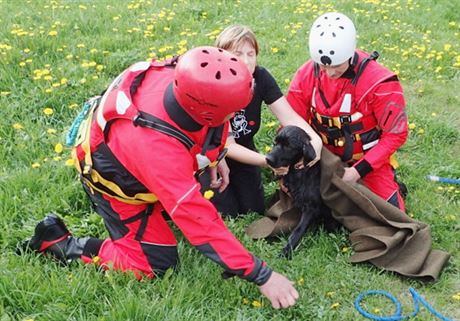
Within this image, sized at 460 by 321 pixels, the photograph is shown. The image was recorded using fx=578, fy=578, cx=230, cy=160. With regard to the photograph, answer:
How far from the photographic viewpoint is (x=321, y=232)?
4383 mm

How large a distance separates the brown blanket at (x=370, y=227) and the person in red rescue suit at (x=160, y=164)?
104cm

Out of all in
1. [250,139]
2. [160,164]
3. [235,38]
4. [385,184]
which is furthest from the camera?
[250,139]

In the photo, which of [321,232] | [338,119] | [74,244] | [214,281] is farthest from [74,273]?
[338,119]

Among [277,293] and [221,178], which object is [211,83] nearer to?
[277,293]

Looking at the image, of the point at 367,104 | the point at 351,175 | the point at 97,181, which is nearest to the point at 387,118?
the point at 367,104

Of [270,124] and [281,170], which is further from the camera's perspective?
[270,124]

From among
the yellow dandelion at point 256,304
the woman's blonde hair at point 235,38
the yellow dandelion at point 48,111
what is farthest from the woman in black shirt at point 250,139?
the yellow dandelion at point 48,111

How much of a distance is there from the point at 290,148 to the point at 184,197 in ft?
4.59

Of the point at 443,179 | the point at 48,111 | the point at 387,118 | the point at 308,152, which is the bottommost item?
the point at 443,179

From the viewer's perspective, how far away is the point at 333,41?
13.8 feet

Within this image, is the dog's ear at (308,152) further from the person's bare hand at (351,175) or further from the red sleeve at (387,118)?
the red sleeve at (387,118)

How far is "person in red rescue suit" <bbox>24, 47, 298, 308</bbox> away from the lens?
2.93 metres

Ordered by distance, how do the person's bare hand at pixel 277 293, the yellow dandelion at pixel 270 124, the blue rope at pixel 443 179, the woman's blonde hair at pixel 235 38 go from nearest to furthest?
1. the person's bare hand at pixel 277 293
2. the woman's blonde hair at pixel 235 38
3. the blue rope at pixel 443 179
4. the yellow dandelion at pixel 270 124

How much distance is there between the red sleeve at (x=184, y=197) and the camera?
3.04m
